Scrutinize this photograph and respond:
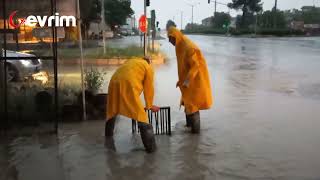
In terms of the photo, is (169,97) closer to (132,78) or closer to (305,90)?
(305,90)

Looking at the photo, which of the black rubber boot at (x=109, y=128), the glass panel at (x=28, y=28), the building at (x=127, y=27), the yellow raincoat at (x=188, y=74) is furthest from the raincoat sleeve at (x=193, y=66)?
the building at (x=127, y=27)

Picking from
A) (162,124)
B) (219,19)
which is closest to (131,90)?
(162,124)

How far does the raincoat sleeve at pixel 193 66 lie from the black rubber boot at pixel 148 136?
1311 mm

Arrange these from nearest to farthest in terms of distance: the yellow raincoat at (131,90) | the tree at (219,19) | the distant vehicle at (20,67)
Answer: the yellow raincoat at (131,90) → the distant vehicle at (20,67) → the tree at (219,19)

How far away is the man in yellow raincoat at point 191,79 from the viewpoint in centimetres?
794

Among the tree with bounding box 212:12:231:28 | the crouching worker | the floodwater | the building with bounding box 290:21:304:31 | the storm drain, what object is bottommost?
the floodwater

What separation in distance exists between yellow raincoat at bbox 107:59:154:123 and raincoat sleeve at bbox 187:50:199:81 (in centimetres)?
100

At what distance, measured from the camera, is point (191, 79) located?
26.0 ft

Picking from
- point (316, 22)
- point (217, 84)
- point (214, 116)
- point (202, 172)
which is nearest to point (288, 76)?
point (217, 84)

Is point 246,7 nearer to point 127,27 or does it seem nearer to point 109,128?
point 127,27

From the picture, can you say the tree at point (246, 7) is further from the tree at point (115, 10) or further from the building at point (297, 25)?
the tree at point (115, 10)

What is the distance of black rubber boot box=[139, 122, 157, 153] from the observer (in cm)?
679

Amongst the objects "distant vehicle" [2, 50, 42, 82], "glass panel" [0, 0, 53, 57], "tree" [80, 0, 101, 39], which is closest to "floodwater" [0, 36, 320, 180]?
"distant vehicle" [2, 50, 42, 82]

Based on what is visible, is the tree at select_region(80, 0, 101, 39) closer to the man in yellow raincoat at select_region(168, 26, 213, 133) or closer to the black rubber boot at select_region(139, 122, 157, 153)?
the man in yellow raincoat at select_region(168, 26, 213, 133)
